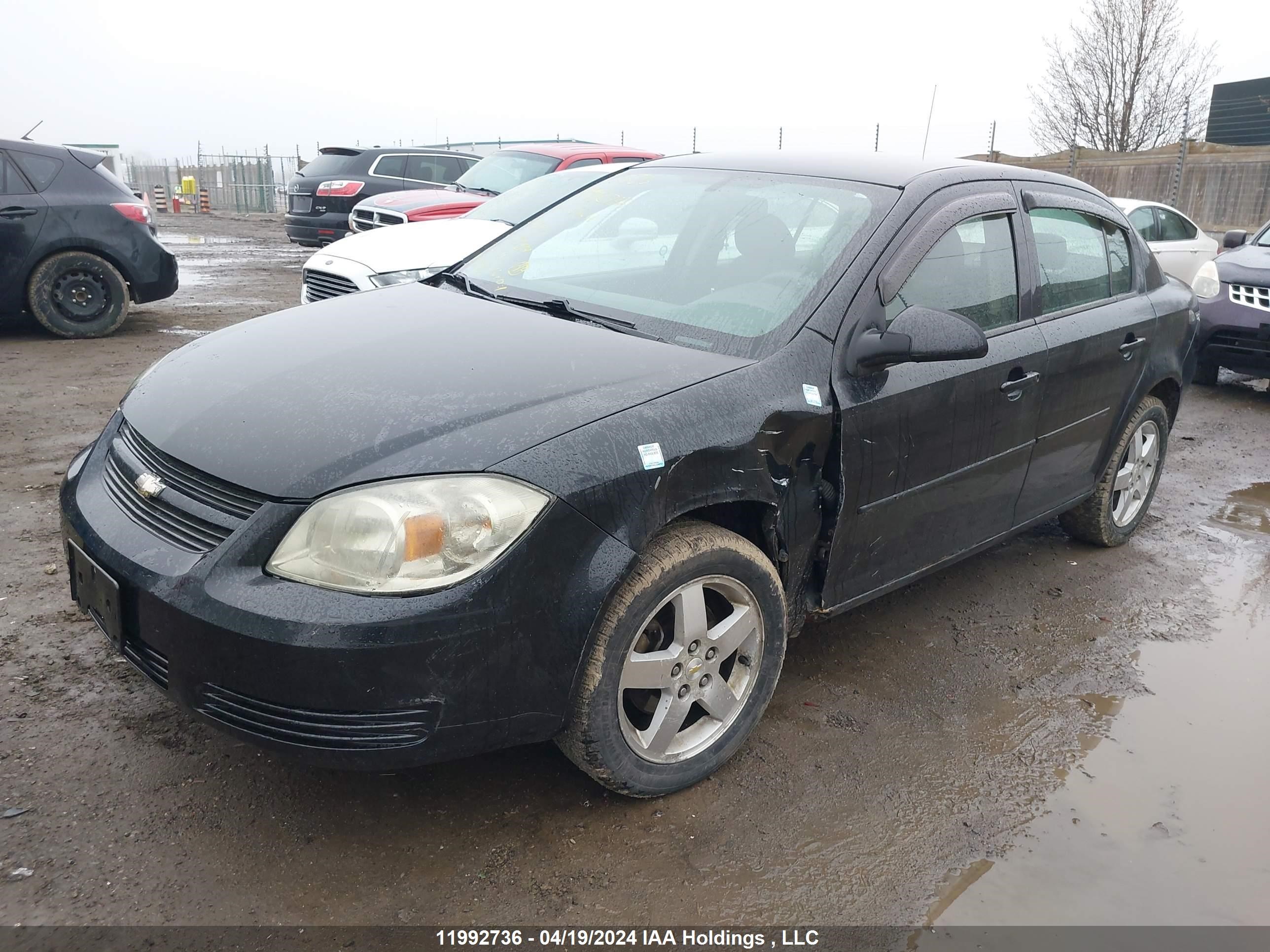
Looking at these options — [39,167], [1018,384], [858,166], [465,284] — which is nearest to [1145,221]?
[1018,384]

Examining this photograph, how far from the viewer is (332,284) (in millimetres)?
6699

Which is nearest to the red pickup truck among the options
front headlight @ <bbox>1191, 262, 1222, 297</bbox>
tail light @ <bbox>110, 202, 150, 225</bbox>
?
tail light @ <bbox>110, 202, 150, 225</bbox>

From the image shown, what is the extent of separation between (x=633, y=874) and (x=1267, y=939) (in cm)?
151

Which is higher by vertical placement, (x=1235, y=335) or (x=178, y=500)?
(x=178, y=500)

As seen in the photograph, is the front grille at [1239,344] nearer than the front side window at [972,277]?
No

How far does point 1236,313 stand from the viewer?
26.2 ft

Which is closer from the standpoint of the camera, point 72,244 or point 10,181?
point 10,181

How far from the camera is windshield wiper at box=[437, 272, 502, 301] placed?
344 centimetres

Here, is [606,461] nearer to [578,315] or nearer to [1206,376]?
[578,315]

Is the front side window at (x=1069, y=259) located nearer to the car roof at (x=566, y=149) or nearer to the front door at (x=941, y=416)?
the front door at (x=941, y=416)

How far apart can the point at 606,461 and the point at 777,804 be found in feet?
3.64

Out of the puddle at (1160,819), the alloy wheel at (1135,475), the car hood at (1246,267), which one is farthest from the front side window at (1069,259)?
the car hood at (1246,267)

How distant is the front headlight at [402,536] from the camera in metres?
2.16

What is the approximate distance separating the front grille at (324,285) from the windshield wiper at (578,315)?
3.51 meters
